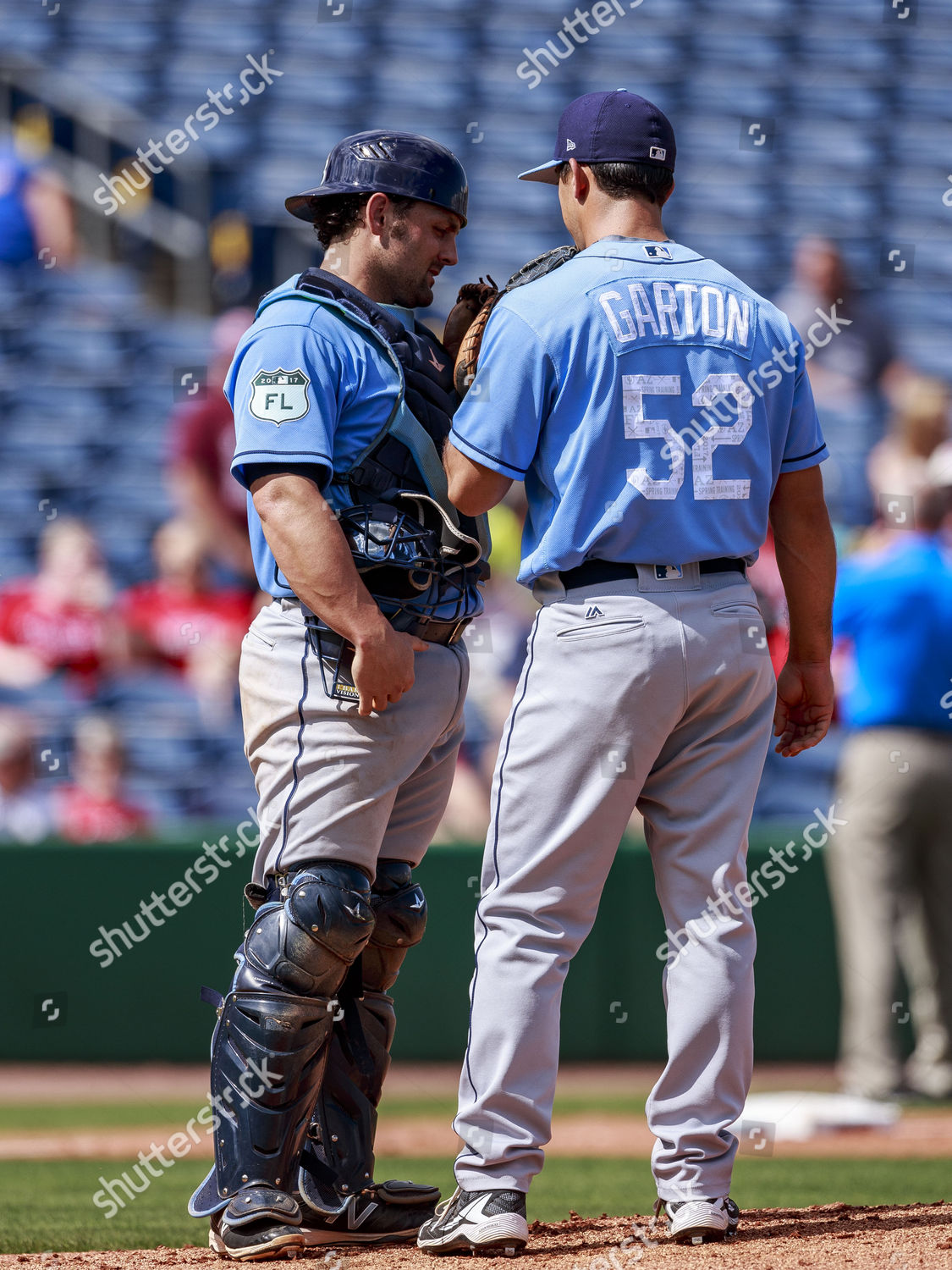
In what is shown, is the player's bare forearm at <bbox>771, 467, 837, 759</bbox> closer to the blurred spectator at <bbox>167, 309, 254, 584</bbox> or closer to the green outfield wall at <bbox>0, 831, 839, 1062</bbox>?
the green outfield wall at <bbox>0, 831, 839, 1062</bbox>

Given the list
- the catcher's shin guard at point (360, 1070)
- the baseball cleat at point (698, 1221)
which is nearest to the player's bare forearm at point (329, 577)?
the catcher's shin guard at point (360, 1070)

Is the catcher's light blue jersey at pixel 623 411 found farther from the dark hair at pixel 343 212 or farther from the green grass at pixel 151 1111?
the green grass at pixel 151 1111

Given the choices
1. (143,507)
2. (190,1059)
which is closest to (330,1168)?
(190,1059)

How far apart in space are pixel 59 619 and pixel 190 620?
2.19 ft

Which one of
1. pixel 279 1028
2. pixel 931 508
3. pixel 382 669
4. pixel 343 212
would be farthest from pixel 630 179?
pixel 931 508

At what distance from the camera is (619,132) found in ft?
8.52

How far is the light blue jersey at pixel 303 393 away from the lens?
257 cm

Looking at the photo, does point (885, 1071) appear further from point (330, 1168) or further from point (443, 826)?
point (330, 1168)

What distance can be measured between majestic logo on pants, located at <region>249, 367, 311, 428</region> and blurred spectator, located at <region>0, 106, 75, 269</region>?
6883mm

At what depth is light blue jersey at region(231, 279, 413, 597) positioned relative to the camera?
2574 mm

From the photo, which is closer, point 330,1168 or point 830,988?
point 330,1168

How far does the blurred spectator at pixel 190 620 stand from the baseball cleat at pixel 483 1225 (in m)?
4.90

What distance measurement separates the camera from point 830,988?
6.37 metres

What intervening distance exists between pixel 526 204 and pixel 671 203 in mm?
960
